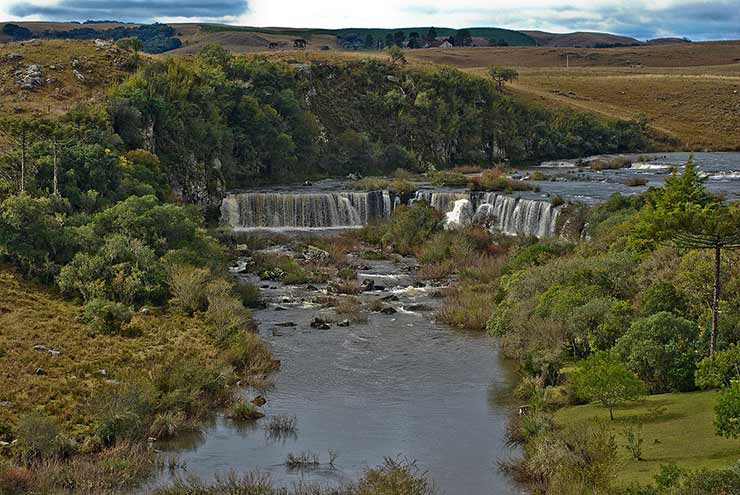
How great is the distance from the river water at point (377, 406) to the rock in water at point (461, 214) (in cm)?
2305

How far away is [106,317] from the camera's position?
121ft

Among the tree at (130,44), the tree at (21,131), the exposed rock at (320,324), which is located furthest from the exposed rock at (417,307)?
the tree at (130,44)

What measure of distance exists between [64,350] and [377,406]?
1208cm

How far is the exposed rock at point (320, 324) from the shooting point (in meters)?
41.4

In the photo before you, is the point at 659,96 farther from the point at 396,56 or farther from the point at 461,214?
the point at 461,214

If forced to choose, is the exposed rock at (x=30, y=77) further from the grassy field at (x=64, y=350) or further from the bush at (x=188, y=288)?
the bush at (x=188, y=288)

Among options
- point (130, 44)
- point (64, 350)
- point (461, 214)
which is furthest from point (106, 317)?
point (130, 44)

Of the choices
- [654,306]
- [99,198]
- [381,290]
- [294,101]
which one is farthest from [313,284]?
[294,101]

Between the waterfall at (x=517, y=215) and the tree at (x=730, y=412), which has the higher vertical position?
the tree at (x=730, y=412)

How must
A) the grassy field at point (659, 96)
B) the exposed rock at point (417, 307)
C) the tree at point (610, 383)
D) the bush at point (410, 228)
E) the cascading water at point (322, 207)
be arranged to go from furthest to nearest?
the grassy field at point (659, 96), the cascading water at point (322, 207), the bush at point (410, 228), the exposed rock at point (417, 307), the tree at point (610, 383)

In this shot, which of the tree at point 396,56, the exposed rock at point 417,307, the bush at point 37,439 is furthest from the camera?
the tree at point 396,56

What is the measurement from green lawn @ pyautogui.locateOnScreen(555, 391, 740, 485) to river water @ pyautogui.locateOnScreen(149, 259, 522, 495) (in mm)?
3161

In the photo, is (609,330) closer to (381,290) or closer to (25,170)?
Answer: (381,290)

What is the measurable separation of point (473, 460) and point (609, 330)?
8.00m
